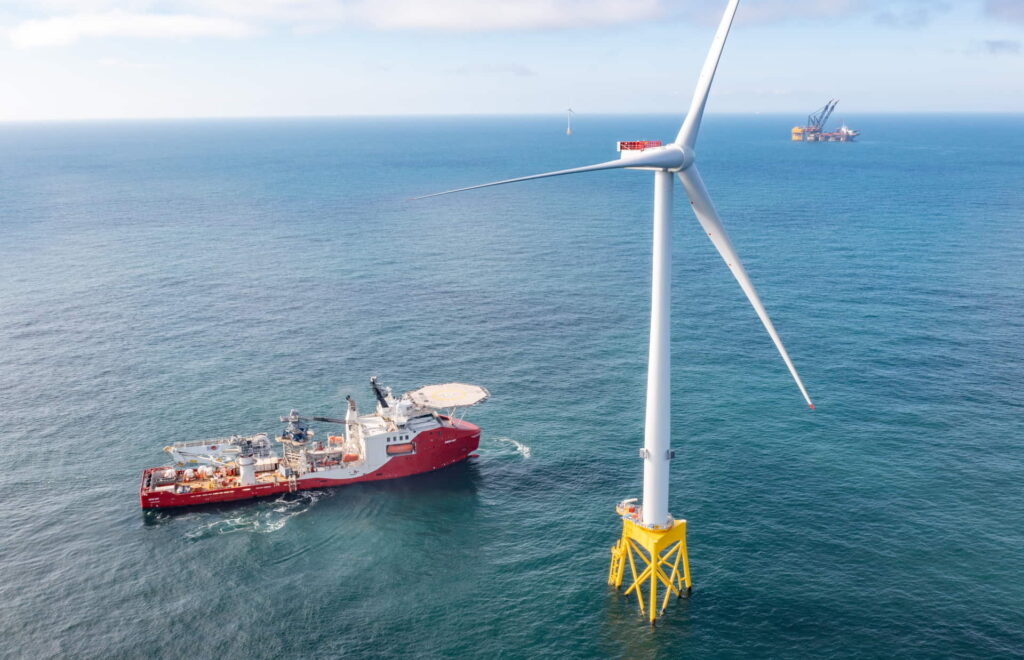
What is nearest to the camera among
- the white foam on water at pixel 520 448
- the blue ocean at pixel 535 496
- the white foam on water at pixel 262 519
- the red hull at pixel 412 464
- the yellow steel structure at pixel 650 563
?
the yellow steel structure at pixel 650 563

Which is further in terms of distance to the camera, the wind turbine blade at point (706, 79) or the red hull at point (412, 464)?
the red hull at point (412, 464)

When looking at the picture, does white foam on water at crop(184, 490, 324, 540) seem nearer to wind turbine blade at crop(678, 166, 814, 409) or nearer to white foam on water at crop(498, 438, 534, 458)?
white foam on water at crop(498, 438, 534, 458)

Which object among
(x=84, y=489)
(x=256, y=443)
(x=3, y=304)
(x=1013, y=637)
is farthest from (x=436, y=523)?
(x=3, y=304)

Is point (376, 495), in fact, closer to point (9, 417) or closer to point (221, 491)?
point (221, 491)

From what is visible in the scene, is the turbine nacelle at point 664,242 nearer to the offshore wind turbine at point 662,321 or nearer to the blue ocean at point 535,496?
the offshore wind turbine at point 662,321

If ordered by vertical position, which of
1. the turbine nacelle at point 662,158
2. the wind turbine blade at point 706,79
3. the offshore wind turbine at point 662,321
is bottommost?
the offshore wind turbine at point 662,321

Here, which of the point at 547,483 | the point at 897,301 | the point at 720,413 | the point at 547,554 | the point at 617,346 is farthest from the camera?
the point at 897,301

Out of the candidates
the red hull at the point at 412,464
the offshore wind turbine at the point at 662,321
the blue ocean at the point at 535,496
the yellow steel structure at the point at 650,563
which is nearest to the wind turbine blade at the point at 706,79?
the offshore wind turbine at the point at 662,321
